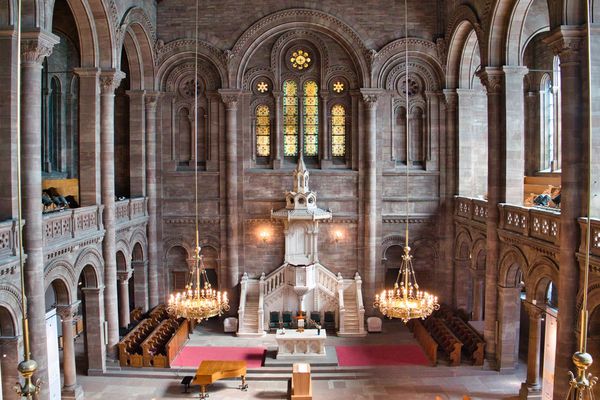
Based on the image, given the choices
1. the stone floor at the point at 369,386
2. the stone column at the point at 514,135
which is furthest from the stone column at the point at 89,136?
the stone column at the point at 514,135

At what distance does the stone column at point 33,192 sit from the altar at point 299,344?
874 cm

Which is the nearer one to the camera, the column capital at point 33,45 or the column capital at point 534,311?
the column capital at point 33,45

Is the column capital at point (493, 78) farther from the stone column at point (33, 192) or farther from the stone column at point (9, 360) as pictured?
the stone column at point (9, 360)

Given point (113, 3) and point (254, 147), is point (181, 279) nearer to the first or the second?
point (254, 147)

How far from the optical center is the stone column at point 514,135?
19.9 m

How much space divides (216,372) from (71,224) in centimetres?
632

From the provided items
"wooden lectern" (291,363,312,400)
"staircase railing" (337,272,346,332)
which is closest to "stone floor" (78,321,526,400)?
"wooden lectern" (291,363,312,400)

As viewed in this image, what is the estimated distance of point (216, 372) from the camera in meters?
18.6

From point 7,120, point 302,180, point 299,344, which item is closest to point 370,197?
point 302,180

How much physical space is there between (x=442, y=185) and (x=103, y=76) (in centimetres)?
1517

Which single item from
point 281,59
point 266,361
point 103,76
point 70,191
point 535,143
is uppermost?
point 281,59

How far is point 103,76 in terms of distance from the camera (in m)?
20.8

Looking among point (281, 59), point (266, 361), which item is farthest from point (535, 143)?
point (266, 361)

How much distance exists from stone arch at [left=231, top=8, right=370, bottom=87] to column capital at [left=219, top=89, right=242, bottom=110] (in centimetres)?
37
